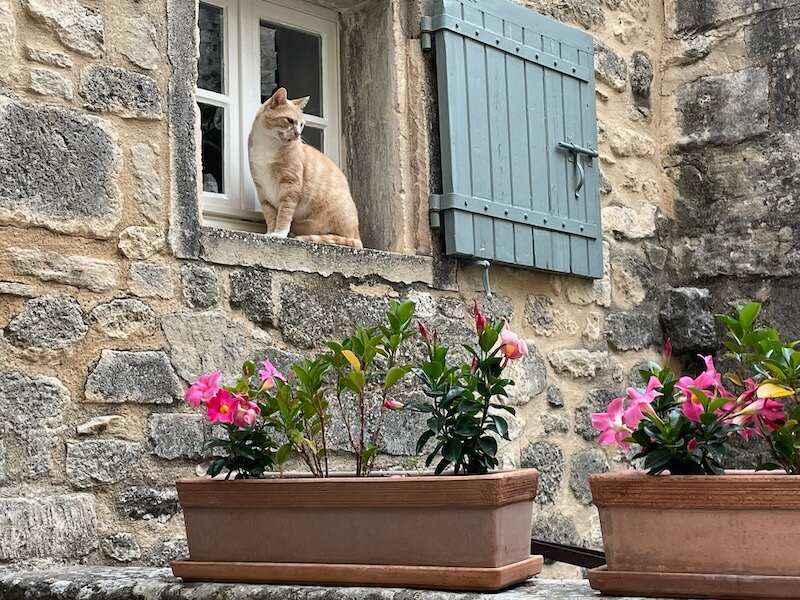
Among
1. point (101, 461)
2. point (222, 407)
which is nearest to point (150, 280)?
point (101, 461)

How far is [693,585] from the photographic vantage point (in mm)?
1814

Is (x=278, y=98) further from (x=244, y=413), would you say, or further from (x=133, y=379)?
(x=244, y=413)

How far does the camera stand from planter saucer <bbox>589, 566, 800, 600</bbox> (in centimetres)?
175

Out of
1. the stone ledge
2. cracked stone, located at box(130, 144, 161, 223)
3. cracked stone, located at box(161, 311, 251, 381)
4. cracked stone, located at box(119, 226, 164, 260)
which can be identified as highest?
cracked stone, located at box(130, 144, 161, 223)

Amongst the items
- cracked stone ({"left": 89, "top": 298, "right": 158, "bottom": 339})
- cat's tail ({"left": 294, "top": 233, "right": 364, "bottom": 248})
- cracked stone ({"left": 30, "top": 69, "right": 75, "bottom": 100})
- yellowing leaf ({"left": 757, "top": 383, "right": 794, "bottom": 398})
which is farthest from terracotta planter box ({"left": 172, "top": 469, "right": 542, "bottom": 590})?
cat's tail ({"left": 294, "top": 233, "right": 364, "bottom": 248})

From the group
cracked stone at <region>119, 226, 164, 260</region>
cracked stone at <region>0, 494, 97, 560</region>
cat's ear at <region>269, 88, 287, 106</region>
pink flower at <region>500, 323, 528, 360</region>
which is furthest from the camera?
cat's ear at <region>269, 88, 287, 106</region>

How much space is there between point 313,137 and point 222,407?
6.13ft

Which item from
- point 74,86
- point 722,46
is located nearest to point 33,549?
point 74,86

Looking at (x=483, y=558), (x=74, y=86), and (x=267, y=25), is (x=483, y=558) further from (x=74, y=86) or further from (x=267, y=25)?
(x=267, y=25)

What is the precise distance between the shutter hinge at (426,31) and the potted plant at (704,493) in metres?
2.15

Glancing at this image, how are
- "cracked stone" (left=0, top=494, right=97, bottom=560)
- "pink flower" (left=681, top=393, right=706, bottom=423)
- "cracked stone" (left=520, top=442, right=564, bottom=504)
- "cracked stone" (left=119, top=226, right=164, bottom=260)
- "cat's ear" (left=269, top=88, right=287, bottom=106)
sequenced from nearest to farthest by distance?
"pink flower" (left=681, top=393, right=706, bottom=423) → "cracked stone" (left=0, top=494, right=97, bottom=560) → "cracked stone" (left=119, top=226, right=164, bottom=260) → "cat's ear" (left=269, top=88, right=287, bottom=106) → "cracked stone" (left=520, top=442, right=564, bottom=504)

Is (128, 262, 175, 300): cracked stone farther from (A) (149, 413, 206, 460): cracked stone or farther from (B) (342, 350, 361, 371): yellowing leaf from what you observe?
(B) (342, 350, 361, 371): yellowing leaf

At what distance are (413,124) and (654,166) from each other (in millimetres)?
1524

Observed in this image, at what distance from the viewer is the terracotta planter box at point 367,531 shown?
2035 millimetres
